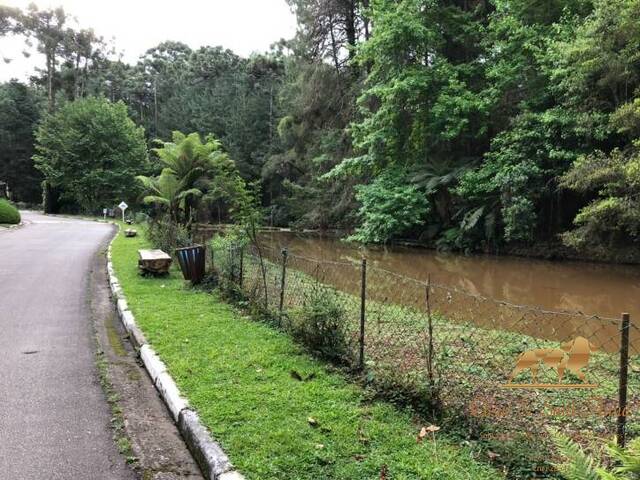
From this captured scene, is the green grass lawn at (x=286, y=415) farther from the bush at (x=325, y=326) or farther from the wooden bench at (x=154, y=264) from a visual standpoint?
A: the wooden bench at (x=154, y=264)

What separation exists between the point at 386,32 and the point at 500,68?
4.73 metres

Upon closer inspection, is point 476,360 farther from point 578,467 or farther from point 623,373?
point 578,467

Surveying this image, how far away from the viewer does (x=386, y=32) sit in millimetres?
20375

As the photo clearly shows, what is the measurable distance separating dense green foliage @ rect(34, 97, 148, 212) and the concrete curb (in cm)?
3834

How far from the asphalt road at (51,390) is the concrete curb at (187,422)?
0.50 m

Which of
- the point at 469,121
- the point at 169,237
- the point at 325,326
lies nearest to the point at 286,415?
the point at 325,326

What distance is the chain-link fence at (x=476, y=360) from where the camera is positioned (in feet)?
12.5

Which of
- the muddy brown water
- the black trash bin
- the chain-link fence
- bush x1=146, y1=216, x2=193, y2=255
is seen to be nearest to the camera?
the chain-link fence

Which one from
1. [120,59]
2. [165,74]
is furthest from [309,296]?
[120,59]

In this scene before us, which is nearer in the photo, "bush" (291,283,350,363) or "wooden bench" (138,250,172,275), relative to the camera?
"bush" (291,283,350,363)

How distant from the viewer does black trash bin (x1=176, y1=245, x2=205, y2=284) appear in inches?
403

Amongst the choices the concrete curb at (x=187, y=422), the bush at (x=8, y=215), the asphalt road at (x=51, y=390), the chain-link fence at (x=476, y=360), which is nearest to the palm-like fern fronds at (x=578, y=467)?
the chain-link fence at (x=476, y=360)

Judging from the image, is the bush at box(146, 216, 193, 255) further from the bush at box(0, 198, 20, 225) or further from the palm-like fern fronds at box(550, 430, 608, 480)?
the bush at box(0, 198, 20, 225)

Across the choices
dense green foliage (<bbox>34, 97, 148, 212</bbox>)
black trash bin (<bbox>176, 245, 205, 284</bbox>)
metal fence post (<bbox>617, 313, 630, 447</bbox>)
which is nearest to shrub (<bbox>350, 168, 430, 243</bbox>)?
black trash bin (<bbox>176, 245, 205, 284</bbox>)
